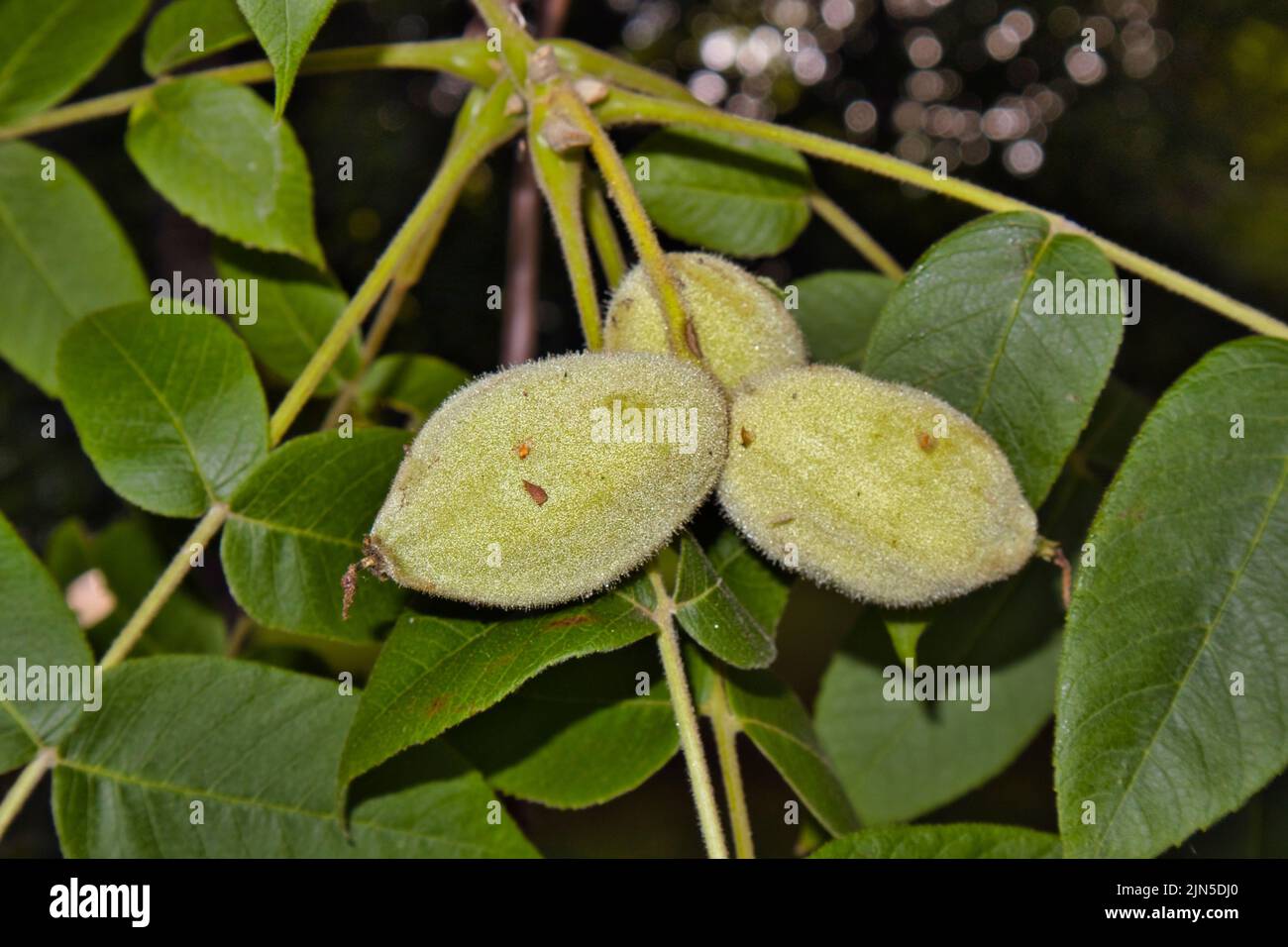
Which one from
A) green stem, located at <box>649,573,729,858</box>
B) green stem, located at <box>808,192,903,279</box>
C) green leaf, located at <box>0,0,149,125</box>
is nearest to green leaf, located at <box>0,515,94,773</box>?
green stem, located at <box>649,573,729,858</box>

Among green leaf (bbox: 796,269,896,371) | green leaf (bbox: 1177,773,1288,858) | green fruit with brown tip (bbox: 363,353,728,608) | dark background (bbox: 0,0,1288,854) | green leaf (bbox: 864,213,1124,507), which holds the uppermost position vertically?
dark background (bbox: 0,0,1288,854)

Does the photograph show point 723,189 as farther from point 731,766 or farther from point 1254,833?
point 1254,833

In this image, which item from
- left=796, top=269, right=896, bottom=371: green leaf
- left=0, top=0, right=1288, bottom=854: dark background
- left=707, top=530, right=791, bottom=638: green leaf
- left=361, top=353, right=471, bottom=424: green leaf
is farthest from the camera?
left=0, top=0, right=1288, bottom=854: dark background

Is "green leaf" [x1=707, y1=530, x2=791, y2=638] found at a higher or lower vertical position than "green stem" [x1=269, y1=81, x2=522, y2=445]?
lower

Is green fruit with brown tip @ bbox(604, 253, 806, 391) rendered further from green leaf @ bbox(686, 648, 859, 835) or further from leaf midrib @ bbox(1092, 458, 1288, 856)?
leaf midrib @ bbox(1092, 458, 1288, 856)

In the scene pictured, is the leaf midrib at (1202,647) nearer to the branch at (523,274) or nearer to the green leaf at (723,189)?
the green leaf at (723,189)

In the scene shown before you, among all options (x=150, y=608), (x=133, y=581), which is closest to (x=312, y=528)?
(x=150, y=608)
